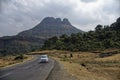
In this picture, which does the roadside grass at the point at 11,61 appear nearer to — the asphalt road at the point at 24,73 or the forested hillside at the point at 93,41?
the asphalt road at the point at 24,73

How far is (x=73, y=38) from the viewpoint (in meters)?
184

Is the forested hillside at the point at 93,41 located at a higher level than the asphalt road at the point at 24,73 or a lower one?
higher

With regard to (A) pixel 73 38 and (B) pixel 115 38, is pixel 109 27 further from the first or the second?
(B) pixel 115 38

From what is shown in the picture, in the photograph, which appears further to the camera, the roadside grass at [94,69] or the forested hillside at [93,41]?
the forested hillside at [93,41]

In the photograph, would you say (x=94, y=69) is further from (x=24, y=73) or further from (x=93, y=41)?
(x=93, y=41)

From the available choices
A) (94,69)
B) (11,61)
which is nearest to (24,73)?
(94,69)

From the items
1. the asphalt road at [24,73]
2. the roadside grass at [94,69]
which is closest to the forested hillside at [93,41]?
the roadside grass at [94,69]

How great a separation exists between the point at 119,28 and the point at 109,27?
739 inches

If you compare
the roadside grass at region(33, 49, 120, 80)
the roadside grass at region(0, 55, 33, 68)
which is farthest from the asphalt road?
the roadside grass at region(0, 55, 33, 68)

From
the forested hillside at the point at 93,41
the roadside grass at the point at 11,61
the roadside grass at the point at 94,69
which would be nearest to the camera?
the roadside grass at the point at 94,69

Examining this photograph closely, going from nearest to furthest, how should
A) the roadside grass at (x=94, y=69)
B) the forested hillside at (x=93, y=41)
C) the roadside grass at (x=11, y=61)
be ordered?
1. the roadside grass at (x=94, y=69)
2. the roadside grass at (x=11, y=61)
3. the forested hillside at (x=93, y=41)

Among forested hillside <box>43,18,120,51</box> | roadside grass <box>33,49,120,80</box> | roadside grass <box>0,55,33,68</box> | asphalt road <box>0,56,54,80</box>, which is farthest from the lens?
forested hillside <box>43,18,120,51</box>

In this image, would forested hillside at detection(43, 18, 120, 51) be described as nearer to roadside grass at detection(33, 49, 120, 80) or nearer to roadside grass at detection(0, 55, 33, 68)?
roadside grass at detection(0, 55, 33, 68)

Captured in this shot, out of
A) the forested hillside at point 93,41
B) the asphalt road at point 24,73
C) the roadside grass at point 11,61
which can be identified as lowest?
the asphalt road at point 24,73
